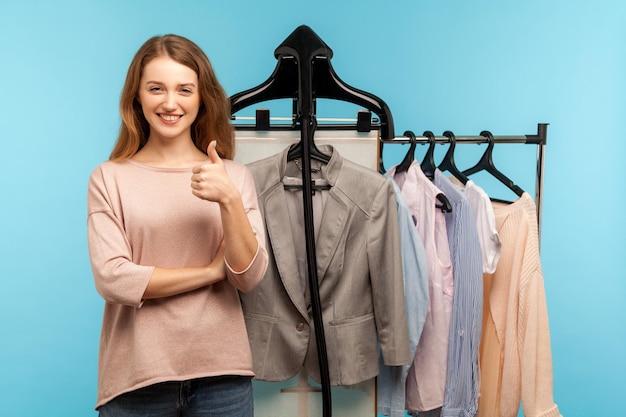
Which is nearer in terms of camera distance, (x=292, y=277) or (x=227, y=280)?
(x=227, y=280)

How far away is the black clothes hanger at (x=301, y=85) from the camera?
2479mm

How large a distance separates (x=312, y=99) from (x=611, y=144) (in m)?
2.25

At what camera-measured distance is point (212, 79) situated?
6.91ft

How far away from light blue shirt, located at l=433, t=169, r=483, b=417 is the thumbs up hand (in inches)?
40.9

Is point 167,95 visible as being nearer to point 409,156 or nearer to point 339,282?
point 339,282

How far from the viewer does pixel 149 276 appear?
1.89 meters

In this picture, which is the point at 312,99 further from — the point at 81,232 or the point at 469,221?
the point at 81,232

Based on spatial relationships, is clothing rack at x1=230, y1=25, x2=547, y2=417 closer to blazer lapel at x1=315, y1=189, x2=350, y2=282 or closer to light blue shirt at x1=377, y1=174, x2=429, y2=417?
blazer lapel at x1=315, y1=189, x2=350, y2=282

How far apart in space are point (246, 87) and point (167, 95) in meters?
1.89

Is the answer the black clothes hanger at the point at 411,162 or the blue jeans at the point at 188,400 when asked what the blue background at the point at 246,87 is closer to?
the black clothes hanger at the point at 411,162

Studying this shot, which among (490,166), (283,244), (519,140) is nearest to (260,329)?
(283,244)

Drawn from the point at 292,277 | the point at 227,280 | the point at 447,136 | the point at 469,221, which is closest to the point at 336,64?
the point at 447,136

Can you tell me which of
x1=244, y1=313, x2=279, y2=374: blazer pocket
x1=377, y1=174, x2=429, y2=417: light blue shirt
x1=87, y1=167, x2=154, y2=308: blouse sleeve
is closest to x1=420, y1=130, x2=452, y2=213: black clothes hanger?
x1=377, y1=174, x2=429, y2=417: light blue shirt

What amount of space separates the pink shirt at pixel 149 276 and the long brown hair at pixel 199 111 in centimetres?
9
